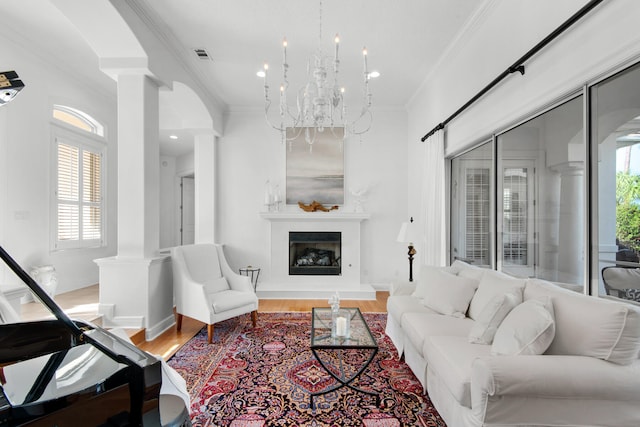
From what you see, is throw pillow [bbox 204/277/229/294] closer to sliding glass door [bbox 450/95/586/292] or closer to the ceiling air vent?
the ceiling air vent

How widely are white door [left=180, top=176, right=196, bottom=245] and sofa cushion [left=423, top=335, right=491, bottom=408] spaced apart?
6993 mm

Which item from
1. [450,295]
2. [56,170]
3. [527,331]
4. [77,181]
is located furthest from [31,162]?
[527,331]

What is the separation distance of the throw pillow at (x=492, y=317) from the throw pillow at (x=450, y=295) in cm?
58

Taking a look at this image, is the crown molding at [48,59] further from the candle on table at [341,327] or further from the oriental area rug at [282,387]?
the candle on table at [341,327]

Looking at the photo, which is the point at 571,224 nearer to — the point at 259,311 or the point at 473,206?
the point at 473,206

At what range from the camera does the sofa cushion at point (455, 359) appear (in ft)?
5.28

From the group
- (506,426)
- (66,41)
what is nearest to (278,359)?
(506,426)

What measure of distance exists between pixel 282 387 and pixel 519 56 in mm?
3149

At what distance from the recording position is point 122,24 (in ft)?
8.76

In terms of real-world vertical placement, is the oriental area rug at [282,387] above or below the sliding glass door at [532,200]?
below

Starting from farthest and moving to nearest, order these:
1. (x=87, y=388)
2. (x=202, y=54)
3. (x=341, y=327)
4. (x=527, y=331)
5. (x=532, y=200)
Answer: (x=202, y=54) → (x=532, y=200) → (x=341, y=327) → (x=527, y=331) → (x=87, y=388)

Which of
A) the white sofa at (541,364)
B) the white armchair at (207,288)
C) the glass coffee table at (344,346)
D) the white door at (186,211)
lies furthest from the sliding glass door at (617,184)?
the white door at (186,211)

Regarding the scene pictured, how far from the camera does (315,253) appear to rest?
5457mm

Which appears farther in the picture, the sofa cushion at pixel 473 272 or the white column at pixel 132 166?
the white column at pixel 132 166
